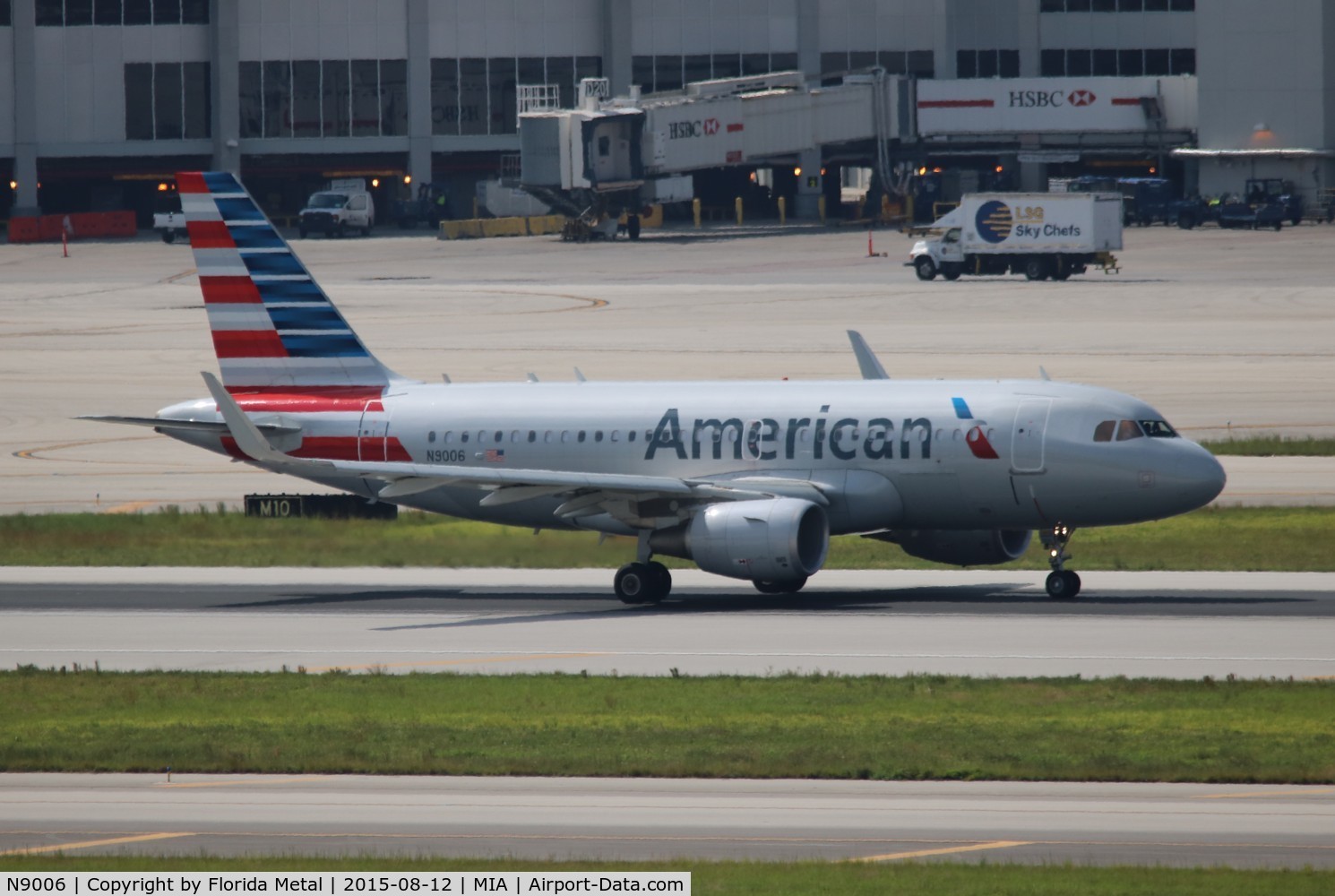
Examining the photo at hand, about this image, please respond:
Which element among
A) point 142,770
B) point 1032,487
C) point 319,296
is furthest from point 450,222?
point 142,770

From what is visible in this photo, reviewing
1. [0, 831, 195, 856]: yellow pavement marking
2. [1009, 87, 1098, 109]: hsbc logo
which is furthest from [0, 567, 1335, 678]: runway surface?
[1009, 87, 1098, 109]: hsbc logo

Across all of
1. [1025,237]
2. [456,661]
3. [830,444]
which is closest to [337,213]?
[1025,237]

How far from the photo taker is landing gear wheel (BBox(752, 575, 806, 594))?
40.3 m

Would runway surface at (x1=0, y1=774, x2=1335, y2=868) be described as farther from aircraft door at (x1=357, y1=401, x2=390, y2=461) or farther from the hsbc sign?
the hsbc sign

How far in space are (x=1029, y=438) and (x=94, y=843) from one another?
22.3 m

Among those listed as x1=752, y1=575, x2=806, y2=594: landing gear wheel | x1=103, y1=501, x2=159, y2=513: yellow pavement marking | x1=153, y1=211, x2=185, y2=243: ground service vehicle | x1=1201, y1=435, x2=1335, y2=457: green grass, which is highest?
x1=153, y1=211, x2=185, y2=243: ground service vehicle

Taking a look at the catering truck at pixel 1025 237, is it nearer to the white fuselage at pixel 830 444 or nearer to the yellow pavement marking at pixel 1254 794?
the white fuselage at pixel 830 444

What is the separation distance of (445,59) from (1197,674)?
5425 inches

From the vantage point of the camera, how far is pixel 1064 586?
3947 centimetres

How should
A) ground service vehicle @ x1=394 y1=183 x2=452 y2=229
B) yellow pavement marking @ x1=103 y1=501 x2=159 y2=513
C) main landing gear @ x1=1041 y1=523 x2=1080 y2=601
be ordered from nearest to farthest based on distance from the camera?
main landing gear @ x1=1041 y1=523 x2=1080 y2=601 → yellow pavement marking @ x1=103 y1=501 x2=159 y2=513 → ground service vehicle @ x1=394 y1=183 x2=452 y2=229

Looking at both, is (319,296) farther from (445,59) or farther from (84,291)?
(445,59)

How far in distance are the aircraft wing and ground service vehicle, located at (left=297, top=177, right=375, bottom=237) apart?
390ft

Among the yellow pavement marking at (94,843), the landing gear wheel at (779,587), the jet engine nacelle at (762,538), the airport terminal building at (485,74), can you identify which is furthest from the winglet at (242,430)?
the airport terminal building at (485,74)

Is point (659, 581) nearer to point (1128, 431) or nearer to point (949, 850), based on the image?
point (1128, 431)
